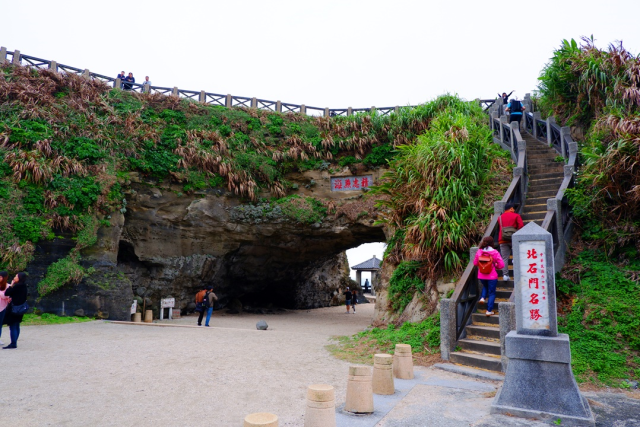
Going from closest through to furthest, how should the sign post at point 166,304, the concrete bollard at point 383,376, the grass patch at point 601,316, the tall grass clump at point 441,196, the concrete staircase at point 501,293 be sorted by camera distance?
the concrete bollard at point 383,376 → the grass patch at point 601,316 → the concrete staircase at point 501,293 → the tall grass clump at point 441,196 → the sign post at point 166,304

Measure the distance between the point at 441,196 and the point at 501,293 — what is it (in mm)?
2800

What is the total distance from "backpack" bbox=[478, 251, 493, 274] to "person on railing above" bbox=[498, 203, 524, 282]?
954 millimetres

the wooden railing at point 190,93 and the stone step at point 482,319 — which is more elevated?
the wooden railing at point 190,93

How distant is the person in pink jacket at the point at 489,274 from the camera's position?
281 inches

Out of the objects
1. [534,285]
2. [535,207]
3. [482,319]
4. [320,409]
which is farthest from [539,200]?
[320,409]

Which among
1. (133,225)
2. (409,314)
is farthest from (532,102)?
(133,225)

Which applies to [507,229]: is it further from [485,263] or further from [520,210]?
[520,210]

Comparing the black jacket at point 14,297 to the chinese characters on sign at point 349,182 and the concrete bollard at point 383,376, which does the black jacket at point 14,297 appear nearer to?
the concrete bollard at point 383,376

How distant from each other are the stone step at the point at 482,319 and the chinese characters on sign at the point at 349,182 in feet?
29.5

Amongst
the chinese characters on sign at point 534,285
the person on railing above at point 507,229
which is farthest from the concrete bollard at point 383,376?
the person on railing above at point 507,229

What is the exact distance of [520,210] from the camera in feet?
32.0

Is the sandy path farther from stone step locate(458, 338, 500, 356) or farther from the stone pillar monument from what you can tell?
stone step locate(458, 338, 500, 356)

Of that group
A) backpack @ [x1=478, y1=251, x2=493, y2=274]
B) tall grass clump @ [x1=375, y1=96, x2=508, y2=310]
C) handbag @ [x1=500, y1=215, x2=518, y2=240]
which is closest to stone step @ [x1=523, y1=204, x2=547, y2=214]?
tall grass clump @ [x1=375, y1=96, x2=508, y2=310]

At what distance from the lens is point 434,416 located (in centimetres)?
432
